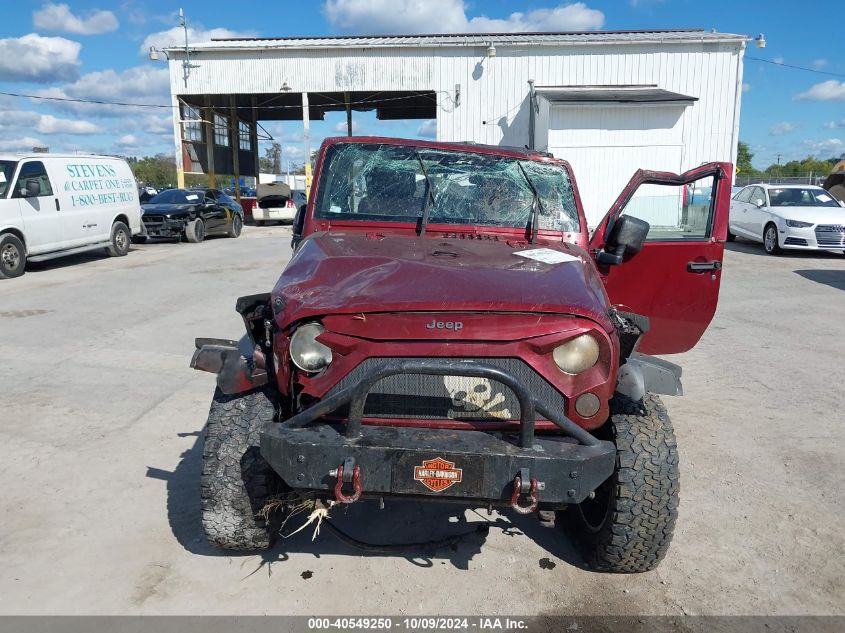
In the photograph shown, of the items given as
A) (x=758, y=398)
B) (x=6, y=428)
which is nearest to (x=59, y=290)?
(x=6, y=428)

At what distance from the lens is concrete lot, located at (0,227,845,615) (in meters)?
2.92

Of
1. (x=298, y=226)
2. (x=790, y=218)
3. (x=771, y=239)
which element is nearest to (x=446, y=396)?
(x=298, y=226)

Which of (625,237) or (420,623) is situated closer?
(420,623)

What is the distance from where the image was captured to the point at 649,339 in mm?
4391

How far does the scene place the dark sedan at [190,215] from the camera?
17.6 m

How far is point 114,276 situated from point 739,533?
1103cm

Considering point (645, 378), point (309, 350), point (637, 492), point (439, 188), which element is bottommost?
point (637, 492)

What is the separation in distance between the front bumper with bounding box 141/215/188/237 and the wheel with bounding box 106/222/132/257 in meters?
2.43

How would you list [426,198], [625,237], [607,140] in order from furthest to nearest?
[607,140], [426,198], [625,237]

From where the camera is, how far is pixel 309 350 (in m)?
2.71

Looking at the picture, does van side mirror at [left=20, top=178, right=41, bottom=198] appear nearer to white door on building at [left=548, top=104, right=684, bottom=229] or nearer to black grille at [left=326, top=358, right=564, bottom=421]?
black grille at [left=326, top=358, right=564, bottom=421]

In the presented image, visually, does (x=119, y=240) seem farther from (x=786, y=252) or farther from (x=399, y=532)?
(x=786, y=252)

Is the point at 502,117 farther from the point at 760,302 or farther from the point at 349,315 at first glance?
the point at 349,315

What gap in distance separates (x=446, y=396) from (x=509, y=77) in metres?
21.4
